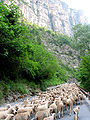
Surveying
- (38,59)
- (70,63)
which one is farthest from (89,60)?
(70,63)

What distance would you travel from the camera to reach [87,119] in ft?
18.0

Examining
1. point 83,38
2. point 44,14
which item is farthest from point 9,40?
point 44,14

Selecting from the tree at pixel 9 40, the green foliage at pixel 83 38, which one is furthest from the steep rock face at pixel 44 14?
the tree at pixel 9 40

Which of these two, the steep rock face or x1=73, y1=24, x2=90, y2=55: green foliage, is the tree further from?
the steep rock face

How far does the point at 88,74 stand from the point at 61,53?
61.0m

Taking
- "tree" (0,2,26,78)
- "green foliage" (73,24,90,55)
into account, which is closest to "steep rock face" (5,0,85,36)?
"green foliage" (73,24,90,55)

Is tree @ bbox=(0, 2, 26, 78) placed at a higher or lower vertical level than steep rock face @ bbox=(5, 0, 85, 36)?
lower

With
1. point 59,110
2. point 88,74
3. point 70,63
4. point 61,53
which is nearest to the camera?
point 59,110

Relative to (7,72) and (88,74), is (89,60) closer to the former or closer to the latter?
(88,74)

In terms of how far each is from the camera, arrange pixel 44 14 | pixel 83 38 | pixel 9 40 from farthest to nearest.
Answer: pixel 44 14 → pixel 83 38 → pixel 9 40

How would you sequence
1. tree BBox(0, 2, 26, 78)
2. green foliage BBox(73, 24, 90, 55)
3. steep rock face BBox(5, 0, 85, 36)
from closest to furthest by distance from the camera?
tree BBox(0, 2, 26, 78), green foliage BBox(73, 24, 90, 55), steep rock face BBox(5, 0, 85, 36)

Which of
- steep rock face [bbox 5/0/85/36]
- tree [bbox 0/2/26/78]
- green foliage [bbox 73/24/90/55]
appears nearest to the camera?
tree [bbox 0/2/26/78]

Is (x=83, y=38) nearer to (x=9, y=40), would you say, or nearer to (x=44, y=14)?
(x=9, y=40)

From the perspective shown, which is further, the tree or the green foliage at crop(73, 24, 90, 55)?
the green foliage at crop(73, 24, 90, 55)
